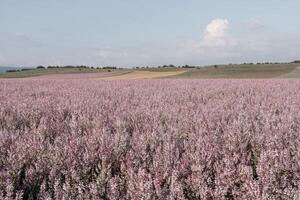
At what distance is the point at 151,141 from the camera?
3.49 metres

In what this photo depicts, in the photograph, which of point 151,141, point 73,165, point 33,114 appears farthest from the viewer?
point 33,114

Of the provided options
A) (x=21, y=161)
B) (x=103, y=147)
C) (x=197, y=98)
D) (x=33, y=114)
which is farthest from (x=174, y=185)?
(x=197, y=98)

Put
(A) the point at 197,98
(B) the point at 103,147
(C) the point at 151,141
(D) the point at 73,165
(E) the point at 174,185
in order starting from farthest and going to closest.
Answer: (A) the point at 197,98 → (C) the point at 151,141 → (B) the point at 103,147 → (D) the point at 73,165 → (E) the point at 174,185

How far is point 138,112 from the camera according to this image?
A: 5.20 meters

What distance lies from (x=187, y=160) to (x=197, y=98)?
5530mm

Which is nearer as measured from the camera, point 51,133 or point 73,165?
point 73,165

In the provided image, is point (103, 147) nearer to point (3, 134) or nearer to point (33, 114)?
point (3, 134)

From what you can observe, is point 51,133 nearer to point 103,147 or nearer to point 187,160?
point 103,147

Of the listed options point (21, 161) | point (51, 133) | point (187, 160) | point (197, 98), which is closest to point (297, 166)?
point (187, 160)

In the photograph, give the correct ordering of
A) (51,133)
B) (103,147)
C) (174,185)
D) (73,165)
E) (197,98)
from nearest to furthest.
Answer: (174,185)
(73,165)
(103,147)
(51,133)
(197,98)

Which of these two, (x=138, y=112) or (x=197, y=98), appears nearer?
(x=138, y=112)

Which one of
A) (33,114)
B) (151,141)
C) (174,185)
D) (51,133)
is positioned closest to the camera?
(174,185)

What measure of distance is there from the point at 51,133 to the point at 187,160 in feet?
6.22

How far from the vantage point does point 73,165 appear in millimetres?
2719
